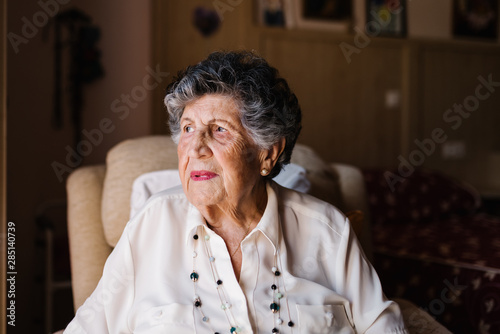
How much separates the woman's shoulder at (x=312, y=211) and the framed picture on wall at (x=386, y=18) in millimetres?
3089

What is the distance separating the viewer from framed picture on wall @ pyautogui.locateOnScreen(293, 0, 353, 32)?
3.90 meters

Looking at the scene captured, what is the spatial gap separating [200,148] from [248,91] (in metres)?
0.18

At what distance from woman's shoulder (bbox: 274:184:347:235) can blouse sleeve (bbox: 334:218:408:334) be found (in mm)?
47

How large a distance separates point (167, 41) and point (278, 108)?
2.22 metres

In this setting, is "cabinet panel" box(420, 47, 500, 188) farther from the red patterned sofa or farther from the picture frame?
the picture frame

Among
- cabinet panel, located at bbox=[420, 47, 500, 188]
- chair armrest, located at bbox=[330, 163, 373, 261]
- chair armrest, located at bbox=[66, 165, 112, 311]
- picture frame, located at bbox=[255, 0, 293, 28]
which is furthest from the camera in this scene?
cabinet panel, located at bbox=[420, 47, 500, 188]

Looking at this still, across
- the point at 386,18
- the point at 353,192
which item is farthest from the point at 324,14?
the point at 353,192

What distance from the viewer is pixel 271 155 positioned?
4.55ft

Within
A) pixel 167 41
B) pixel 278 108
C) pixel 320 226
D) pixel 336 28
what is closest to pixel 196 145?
pixel 278 108

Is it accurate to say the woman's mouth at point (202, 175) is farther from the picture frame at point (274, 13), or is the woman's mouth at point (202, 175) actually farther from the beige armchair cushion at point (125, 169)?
the picture frame at point (274, 13)

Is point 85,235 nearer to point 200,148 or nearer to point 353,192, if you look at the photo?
point 200,148

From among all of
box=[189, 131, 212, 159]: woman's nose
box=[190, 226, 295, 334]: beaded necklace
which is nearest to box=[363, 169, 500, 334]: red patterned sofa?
box=[190, 226, 295, 334]: beaded necklace

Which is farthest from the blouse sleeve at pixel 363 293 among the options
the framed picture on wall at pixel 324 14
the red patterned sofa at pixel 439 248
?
the framed picture on wall at pixel 324 14

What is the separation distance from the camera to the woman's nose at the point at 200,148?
127cm
